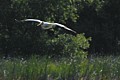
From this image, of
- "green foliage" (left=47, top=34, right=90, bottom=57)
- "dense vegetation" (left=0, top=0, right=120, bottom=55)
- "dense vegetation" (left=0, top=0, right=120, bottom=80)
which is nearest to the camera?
"dense vegetation" (left=0, top=0, right=120, bottom=80)

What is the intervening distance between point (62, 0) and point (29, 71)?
9749 millimetres

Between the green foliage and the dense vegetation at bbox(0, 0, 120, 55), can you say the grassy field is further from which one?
the dense vegetation at bbox(0, 0, 120, 55)

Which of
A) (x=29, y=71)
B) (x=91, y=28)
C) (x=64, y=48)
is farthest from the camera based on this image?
(x=91, y=28)

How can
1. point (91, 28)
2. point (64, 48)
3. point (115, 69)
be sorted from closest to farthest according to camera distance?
1. point (115, 69)
2. point (64, 48)
3. point (91, 28)

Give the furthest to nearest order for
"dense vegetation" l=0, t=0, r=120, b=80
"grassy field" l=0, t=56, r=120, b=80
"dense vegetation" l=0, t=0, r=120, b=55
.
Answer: "dense vegetation" l=0, t=0, r=120, b=55, "dense vegetation" l=0, t=0, r=120, b=80, "grassy field" l=0, t=56, r=120, b=80

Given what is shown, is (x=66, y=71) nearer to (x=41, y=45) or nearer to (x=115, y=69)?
(x=115, y=69)

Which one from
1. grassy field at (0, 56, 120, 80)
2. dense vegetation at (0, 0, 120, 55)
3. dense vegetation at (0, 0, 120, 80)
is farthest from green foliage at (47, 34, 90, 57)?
grassy field at (0, 56, 120, 80)

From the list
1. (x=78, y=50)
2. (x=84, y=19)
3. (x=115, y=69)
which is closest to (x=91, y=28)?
(x=84, y=19)

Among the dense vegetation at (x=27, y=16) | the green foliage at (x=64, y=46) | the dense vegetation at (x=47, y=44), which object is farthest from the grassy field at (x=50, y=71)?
the dense vegetation at (x=27, y=16)

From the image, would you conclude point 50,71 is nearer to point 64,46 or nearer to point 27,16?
point 64,46

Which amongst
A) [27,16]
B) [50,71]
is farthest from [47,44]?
[50,71]

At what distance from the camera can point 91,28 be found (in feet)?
105

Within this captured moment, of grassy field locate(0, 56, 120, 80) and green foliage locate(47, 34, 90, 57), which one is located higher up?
grassy field locate(0, 56, 120, 80)

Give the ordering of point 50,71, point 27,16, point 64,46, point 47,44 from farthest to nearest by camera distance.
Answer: point 27,16
point 47,44
point 64,46
point 50,71
